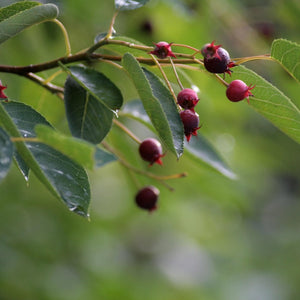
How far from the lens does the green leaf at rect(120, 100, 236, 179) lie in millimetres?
1651

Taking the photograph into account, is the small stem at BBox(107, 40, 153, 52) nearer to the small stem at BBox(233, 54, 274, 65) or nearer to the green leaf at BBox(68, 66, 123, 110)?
the green leaf at BBox(68, 66, 123, 110)

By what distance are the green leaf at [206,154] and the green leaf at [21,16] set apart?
66 cm

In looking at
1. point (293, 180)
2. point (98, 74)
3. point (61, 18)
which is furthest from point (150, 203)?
point (293, 180)

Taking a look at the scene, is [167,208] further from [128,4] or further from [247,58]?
[247,58]

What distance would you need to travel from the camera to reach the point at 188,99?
108 cm

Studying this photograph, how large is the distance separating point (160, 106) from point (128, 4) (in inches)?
21.3

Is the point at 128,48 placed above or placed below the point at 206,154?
above

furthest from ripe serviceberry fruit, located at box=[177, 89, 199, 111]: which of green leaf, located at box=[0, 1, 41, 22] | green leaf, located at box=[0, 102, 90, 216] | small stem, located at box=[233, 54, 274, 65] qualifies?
green leaf, located at box=[0, 1, 41, 22]

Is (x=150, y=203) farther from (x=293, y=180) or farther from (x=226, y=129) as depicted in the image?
(x=293, y=180)

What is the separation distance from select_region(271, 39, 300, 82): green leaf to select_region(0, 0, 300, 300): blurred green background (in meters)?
0.71

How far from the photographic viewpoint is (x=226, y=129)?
285cm

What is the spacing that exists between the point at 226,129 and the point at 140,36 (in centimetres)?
68

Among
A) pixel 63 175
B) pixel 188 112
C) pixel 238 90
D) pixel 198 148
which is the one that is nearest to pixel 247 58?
pixel 238 90

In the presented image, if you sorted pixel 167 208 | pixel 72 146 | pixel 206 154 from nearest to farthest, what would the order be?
pixel 72 146 → pixel 206 154 → pixel 167 208
